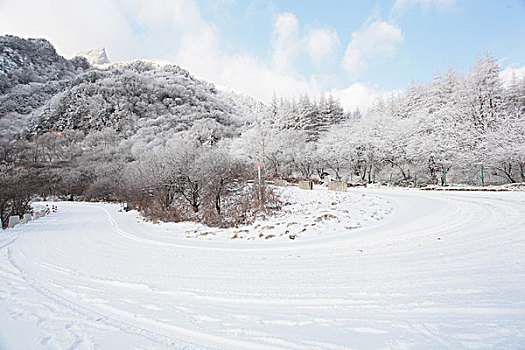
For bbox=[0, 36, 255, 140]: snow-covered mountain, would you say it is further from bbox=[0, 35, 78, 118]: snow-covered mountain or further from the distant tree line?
the distant tree line

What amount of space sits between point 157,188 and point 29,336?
15182 millimetres

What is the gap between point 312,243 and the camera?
22.2 ft

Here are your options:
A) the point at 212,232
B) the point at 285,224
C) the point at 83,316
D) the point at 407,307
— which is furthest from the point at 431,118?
the point at 83,316

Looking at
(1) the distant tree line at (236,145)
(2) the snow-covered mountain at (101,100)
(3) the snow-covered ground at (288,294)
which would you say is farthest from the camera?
(2) the snow-covered mountain at (101,100)

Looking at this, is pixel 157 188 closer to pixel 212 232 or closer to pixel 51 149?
pixel 212 232

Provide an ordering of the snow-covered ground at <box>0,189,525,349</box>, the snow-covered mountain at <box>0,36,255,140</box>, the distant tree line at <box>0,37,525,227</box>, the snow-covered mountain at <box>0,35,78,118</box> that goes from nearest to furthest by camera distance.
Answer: the snow-covered ground at <box>0,189,525,349</box>
the distant tree line at <box>0,37,525,227</box>
the snow-covered mountain at <box>0,36,255,140</box>
the snow-covered mountain at <box>0,35,78,118</box>

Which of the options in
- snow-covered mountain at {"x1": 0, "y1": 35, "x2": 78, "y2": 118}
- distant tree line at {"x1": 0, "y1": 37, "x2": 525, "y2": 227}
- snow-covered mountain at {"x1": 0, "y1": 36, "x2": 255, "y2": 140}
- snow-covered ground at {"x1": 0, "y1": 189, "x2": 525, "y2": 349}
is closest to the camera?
snow-covered ground at {"x1": 0, "y1": 189, "x2": 525, "y2": 349}

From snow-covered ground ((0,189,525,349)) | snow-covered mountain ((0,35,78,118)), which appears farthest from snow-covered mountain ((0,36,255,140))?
snow-covered ground ((0,189,525,349))

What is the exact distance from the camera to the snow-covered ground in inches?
93.0

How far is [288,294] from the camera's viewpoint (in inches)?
135

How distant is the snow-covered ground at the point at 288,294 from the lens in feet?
7.75

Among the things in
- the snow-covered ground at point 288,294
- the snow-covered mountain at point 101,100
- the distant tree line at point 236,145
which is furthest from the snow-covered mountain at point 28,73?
the snow-covered ground at point 288,294

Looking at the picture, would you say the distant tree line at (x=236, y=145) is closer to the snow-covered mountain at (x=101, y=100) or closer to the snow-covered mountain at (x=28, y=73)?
the snow-covered mountain at (x=101, y=100)

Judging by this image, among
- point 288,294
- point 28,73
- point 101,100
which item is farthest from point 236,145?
point 28,73
